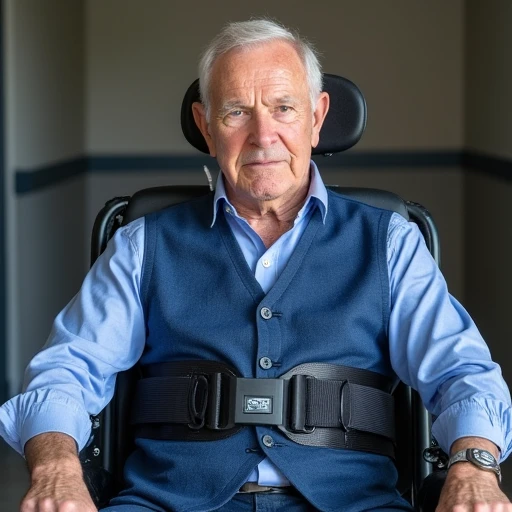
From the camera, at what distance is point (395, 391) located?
7.70 feet

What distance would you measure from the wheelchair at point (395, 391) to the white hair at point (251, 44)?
67mm

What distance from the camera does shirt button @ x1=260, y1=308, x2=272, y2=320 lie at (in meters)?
2.17

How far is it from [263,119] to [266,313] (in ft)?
1.33

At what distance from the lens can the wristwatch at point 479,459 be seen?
6.33 ft

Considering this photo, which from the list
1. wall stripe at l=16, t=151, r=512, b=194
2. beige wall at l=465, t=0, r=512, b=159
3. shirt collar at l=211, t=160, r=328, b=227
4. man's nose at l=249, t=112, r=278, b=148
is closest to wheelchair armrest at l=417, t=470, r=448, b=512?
shirt collar at l=211, t=160, r=328, b=227

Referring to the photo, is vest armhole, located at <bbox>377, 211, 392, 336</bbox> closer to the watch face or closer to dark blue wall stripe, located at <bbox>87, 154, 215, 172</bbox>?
the watch face

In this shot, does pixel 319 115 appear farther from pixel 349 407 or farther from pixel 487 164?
pixel 487 164

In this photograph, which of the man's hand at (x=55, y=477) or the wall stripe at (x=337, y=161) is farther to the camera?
the wall stripe at (x=337, y=161)

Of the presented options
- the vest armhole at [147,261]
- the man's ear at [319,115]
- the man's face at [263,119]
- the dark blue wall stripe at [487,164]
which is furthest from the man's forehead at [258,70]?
the dark blue wall stripe at [487,164]

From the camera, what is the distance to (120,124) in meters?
6.30

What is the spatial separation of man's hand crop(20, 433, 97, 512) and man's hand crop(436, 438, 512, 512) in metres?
0.60

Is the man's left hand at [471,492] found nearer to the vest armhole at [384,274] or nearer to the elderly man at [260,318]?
the elderly man at [260,318]

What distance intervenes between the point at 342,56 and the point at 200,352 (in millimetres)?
4299

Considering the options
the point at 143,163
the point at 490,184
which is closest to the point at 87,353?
the point at 490,184
